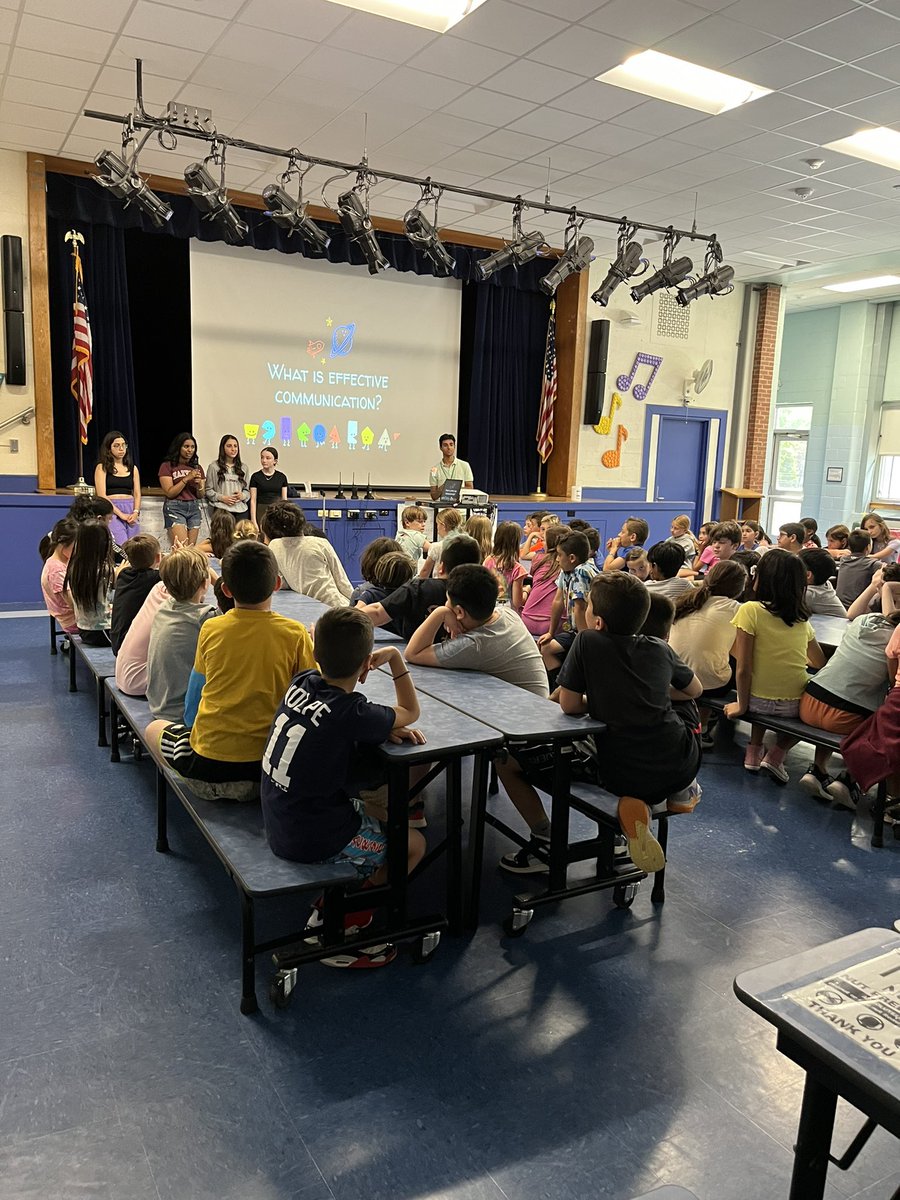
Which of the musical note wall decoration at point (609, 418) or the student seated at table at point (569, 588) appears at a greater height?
the musical note wall decoration at point (609, 418)

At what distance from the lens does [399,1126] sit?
1.77 meters

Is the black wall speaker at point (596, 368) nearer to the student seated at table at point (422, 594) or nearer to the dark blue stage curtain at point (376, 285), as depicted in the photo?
the dark blue stage curtain at point (376, 285)

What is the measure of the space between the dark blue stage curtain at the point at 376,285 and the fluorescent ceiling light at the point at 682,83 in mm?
3237

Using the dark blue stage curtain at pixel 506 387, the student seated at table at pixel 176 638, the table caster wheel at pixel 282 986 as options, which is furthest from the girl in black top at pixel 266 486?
the table caster wheel at pixel 282 986

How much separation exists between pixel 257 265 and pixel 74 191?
1.74 metres

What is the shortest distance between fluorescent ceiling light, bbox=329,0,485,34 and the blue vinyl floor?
414 centimetres

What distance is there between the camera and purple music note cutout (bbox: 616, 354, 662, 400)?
33.5 ft

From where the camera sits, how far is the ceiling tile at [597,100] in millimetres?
5270

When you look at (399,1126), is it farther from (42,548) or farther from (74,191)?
(74,191)

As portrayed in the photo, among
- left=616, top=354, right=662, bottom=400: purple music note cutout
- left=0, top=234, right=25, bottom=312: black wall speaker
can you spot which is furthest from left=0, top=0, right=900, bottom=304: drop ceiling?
left=616, top=354, right=662, bottom=400: purple music note cutout

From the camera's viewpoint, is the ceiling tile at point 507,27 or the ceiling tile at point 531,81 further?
the ceiling tile at point 531,81

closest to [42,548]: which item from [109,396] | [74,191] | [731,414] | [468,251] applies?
[109,396]

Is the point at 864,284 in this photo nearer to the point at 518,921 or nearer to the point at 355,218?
the point at 355,218

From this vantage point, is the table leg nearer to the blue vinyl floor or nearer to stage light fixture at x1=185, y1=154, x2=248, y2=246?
the blue vinyl floor
